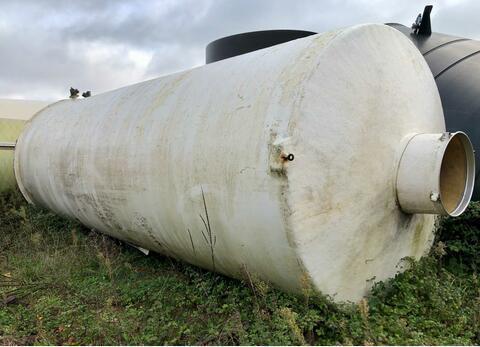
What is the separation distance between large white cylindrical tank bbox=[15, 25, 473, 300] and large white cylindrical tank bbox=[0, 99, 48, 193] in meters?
5.11

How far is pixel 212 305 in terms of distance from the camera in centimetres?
347

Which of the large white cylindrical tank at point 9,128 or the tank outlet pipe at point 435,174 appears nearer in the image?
the tank outlet pipe at point 435,174

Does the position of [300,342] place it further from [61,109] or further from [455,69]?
[61,109]

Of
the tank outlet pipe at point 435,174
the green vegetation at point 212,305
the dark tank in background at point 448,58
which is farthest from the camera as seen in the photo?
the dark tank in background at point 448,58

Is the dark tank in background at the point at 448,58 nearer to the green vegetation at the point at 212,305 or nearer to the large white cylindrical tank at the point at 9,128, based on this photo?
the green vegetation at the point at 212,305

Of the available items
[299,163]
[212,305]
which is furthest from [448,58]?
[212,305]

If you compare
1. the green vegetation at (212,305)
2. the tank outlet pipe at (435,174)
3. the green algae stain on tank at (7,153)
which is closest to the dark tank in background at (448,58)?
the green vegetation at (212,305)

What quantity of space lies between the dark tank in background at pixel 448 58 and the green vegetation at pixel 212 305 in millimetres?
940

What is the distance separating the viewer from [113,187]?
14.1ft

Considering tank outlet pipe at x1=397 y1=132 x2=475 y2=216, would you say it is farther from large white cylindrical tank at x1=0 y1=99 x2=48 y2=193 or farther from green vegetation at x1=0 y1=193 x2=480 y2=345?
large white cylindrical tank at x1=0 y1=99 x2=48 y2=193

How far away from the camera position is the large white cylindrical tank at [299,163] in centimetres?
278

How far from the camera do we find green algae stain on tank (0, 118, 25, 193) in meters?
8.19

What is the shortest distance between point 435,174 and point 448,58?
2.71 m

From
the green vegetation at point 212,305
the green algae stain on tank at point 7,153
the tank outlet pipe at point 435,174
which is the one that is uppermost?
the green algae stain on tank at point 7,153
